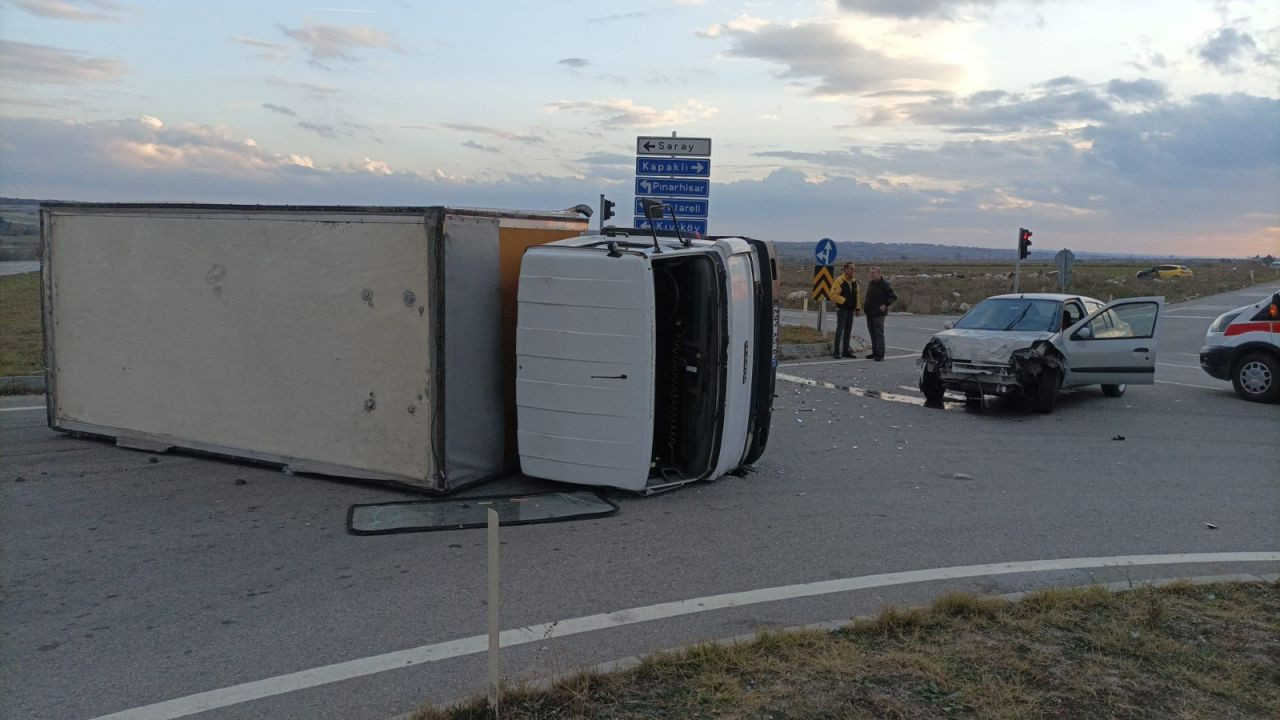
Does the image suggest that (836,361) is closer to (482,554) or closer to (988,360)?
(988,360)

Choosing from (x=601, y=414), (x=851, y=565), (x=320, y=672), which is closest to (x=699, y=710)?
(x=320, y=672)

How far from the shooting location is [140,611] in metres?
5.53

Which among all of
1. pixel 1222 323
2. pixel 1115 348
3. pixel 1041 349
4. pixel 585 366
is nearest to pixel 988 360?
pixel 1041 349

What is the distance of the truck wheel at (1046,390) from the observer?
1313 centimetres

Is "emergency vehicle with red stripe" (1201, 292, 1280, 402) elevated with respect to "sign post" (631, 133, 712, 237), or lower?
lower

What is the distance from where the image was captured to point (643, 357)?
7.86 metres

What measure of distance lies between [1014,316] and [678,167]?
548cm

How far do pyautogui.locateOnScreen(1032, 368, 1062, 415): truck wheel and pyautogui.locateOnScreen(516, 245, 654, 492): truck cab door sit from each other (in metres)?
7.41

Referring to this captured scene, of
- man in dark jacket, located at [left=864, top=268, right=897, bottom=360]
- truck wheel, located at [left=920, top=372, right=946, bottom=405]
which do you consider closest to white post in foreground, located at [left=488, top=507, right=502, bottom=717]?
truck wheel, located at [left=920, top=372, right=946, bottom=405]

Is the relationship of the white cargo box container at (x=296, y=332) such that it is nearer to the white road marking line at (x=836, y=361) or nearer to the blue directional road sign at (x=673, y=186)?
the blue directional road sign at (x=673, y=186)

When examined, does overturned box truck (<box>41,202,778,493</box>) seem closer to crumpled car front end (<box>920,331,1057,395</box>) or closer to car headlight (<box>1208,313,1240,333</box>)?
crumpled car front end (<box>920,331,1057,395</box>)

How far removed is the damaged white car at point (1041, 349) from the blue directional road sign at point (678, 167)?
4314 mm

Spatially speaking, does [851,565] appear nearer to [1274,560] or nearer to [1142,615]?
[1142,615]

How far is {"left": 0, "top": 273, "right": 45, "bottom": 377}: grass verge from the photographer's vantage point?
1427cm
